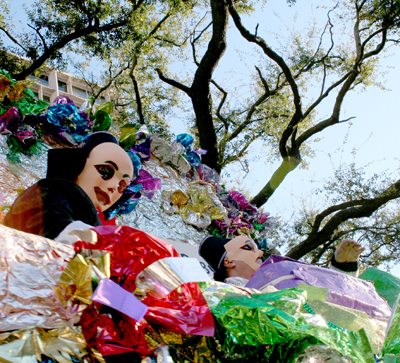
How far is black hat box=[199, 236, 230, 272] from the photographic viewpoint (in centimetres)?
275

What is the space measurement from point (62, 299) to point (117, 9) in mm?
5960

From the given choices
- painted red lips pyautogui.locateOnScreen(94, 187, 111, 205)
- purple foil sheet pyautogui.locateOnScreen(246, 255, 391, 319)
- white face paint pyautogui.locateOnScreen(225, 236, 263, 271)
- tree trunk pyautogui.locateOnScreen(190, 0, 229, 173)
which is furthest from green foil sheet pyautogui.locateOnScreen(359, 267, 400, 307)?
tree trunk pyautogui.locateOnScreen(190, 0, 229, 173)

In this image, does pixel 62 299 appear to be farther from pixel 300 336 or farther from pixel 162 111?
pixel 162 111

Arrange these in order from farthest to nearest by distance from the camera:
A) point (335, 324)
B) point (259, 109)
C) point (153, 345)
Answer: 1. point (259, 109)
2. point (335, 324)
3. point (153, 345)

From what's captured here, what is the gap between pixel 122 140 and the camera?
2.83 meters

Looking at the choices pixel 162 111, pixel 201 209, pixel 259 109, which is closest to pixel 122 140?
pixel 201 209

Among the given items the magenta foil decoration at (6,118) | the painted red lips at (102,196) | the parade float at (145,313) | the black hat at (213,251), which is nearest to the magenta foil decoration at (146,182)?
the black hat at (213,251)

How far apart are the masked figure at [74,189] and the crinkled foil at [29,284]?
540mm

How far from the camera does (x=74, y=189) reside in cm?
189

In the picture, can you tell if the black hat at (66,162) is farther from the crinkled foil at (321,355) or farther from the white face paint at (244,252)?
the crinkled foil at (321,355)

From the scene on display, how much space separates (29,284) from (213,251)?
1.98 metres

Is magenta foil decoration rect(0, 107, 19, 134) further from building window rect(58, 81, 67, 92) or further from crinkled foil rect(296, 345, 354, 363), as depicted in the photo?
building window rect(58, 81, 67, 92)

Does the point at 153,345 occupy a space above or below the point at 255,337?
below

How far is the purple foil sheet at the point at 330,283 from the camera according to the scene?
1.79 meters
